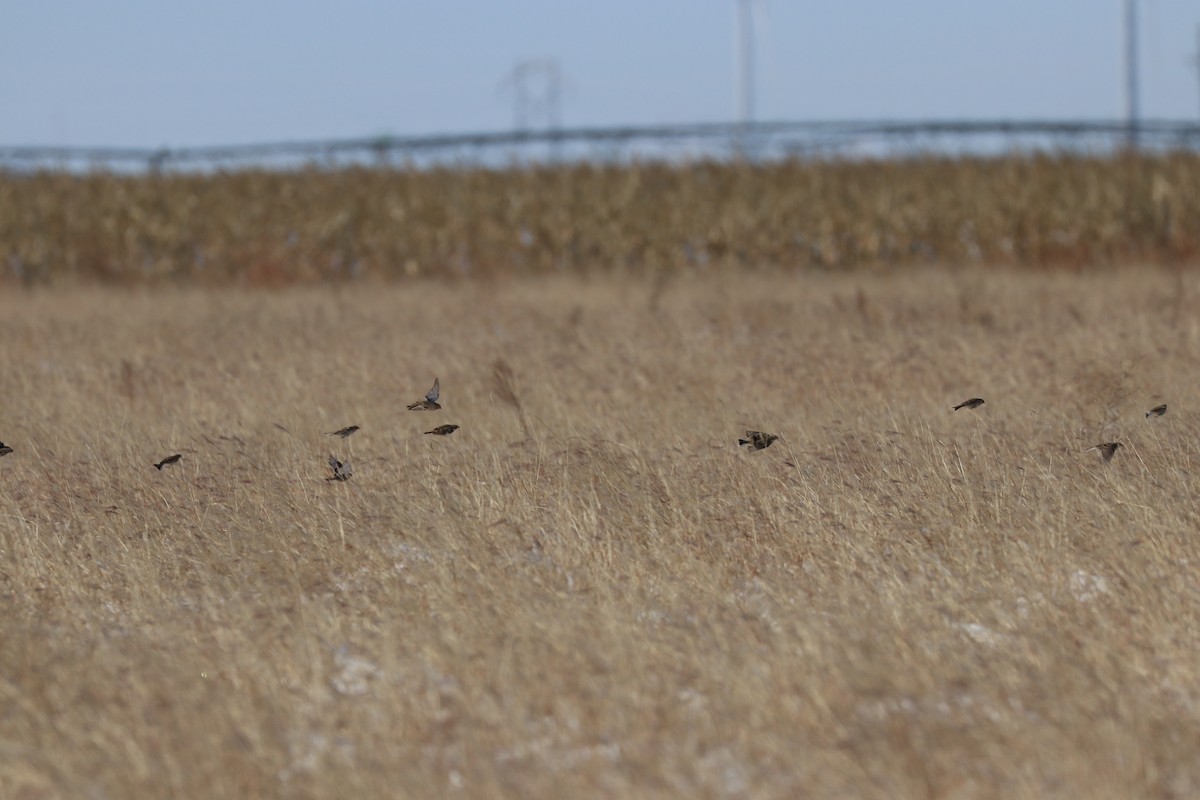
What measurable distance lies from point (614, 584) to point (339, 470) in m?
1.87

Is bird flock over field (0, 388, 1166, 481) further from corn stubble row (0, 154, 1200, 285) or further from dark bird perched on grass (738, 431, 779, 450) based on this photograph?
corn stubble row (0, 154, 1200, 285)

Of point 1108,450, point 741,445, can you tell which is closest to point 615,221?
point 741,445

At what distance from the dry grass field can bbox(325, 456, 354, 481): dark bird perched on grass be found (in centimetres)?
5

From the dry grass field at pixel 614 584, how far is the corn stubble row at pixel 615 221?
8.21m

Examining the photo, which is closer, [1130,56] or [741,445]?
[741,445]

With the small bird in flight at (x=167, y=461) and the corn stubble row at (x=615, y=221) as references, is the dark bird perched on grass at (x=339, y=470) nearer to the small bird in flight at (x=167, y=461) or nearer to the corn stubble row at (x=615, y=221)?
the small bird in flight at (x=167, y=461)

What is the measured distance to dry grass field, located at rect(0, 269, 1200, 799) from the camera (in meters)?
3.50

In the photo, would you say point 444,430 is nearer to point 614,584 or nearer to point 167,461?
point 167,461

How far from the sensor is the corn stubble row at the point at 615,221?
17.2 metres

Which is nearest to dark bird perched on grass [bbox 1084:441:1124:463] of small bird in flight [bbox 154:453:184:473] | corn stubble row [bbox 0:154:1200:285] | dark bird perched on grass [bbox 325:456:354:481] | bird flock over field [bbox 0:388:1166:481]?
bird flock over field [bbox 0:388:1166:481]

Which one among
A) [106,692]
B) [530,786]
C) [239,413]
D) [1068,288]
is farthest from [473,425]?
[1068,288]

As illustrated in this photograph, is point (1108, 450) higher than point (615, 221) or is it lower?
lower

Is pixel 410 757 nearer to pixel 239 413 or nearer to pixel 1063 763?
pixel 1063 763

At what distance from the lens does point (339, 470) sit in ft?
20.2
